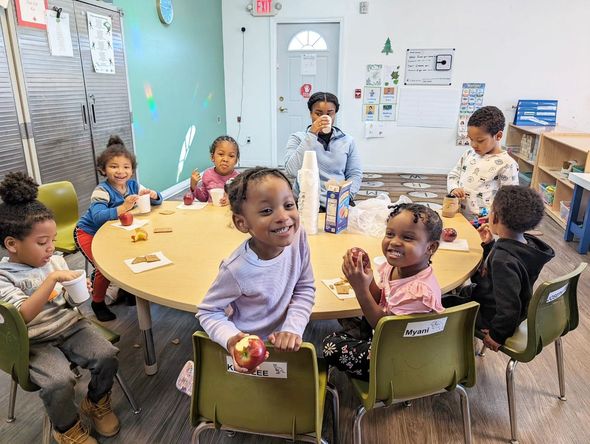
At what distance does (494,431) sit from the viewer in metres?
1.67

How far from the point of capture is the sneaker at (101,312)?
2396 millimetres

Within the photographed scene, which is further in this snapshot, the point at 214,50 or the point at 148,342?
the point at 214,50

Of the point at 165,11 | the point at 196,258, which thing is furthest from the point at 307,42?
the point at 196,258

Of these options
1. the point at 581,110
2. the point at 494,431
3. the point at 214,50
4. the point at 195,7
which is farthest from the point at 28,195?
the point at 581,110

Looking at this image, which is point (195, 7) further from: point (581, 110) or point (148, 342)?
point (581, 110)

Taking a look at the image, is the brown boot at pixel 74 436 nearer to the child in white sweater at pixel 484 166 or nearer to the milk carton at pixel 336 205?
the milk carton at pixel 336 205

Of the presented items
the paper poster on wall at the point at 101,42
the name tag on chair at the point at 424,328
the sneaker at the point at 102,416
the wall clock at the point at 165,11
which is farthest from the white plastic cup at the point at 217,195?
the wall clock at the point at 165,11

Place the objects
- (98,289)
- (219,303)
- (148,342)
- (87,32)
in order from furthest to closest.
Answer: (87,32) → (98,289) → (148,342) → (219,303)

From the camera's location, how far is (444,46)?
234 inches

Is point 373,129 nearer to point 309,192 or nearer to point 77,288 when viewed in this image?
point 309,192

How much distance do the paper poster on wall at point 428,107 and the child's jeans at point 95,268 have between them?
16.9 ft

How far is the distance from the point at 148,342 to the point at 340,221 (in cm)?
101

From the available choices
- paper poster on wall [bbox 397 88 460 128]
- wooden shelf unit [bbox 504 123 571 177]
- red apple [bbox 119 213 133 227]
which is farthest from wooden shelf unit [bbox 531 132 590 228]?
red apple [bbox 119 213 133 227]

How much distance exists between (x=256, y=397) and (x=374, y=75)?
19.2 ft
